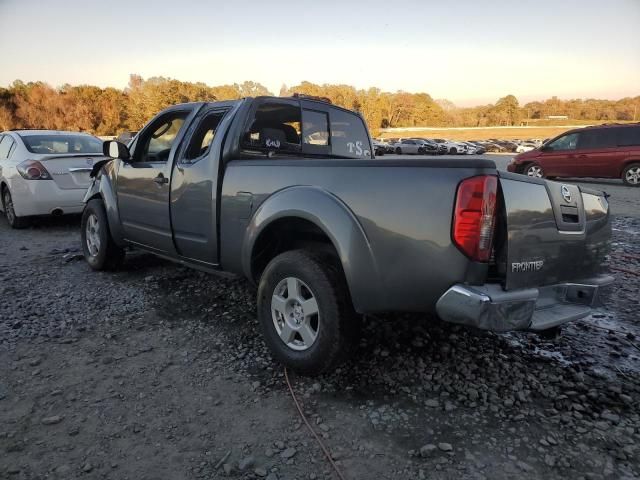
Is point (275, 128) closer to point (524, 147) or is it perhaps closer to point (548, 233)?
point (548, 233)

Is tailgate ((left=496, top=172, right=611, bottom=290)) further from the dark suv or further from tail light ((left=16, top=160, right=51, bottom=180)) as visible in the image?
the dark suv

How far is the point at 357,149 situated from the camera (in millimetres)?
4957

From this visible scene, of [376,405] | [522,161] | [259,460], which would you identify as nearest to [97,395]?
[259,460]

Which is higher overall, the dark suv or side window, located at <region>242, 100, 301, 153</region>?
side window, located at <region>242, 100, 301, 153</region>

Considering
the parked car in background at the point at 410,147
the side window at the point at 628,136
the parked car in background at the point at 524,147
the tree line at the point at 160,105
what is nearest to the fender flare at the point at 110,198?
the side window at the point at 628,136

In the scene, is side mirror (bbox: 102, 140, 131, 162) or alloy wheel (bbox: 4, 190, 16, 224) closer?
side mirror (bbox: 102, 140, 131, 162)

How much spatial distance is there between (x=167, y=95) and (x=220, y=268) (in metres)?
78.4

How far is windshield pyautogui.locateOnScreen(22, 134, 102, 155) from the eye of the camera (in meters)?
7.40

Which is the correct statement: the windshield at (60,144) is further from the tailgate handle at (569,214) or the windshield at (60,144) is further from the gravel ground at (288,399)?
the tailgate handle at (569,214)

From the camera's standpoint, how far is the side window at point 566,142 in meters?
15.1

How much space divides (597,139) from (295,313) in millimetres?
15130

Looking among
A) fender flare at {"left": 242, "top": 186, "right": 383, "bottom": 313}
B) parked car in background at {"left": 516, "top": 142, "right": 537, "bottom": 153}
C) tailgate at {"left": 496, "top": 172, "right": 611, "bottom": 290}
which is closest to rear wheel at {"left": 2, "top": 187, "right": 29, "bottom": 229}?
fender flare at {"left": 242, "top": 186, "right": 383, "bottom": 313}

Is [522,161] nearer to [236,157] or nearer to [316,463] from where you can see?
[236,157]

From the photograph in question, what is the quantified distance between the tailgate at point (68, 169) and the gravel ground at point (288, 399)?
316 cm
